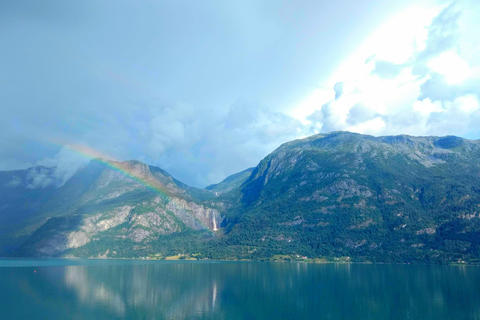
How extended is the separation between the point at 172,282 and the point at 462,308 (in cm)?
10009

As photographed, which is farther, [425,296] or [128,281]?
[128,281]

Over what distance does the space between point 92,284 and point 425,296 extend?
115 m

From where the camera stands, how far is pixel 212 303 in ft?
307

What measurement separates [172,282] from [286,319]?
2968 inches

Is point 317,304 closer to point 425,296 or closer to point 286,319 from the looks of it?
point 286,319

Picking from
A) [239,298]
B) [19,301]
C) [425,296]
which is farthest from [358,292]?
[19,301]

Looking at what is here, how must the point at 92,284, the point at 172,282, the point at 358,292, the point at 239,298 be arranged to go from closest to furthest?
the point at 239,298
the point at 358,292
the point at 92,284
the point at 172,282

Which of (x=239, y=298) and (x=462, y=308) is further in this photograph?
(x=239, y=298)

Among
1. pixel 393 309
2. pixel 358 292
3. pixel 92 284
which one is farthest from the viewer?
pixel 92 284

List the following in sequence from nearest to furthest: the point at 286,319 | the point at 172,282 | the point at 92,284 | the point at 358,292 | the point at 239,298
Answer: the point at 286,319
the point at 239,298
the point at 358,292
the point at 92,284
the point at 172,282

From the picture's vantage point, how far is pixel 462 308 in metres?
88.1

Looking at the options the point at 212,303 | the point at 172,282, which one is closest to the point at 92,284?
the point at 172,282

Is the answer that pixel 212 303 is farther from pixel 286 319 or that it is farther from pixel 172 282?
pixel 172 282

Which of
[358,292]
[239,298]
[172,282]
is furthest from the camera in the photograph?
[172,282]
